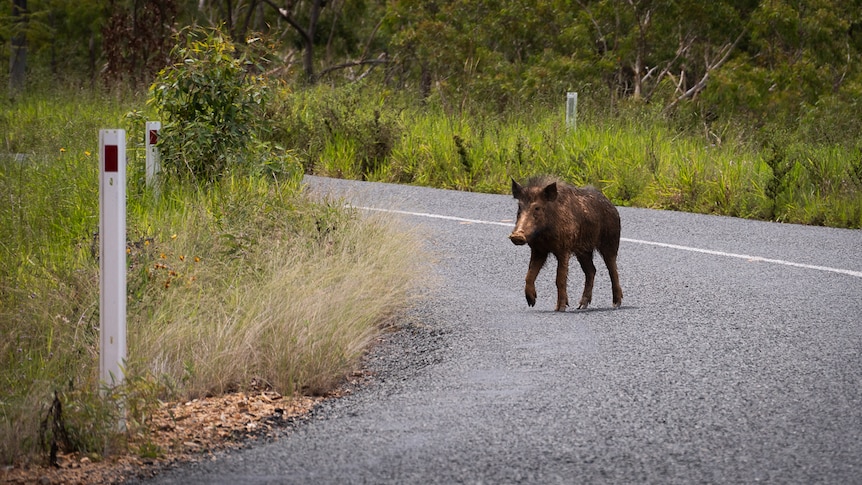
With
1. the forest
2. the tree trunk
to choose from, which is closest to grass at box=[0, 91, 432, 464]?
the forest

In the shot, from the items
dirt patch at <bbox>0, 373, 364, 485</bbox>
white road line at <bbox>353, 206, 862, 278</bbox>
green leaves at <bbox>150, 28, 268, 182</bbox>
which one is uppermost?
green leaves at <bbox>150, 28, 268, 182</bbox>

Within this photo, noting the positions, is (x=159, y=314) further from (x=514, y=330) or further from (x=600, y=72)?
(x=600, y=72)

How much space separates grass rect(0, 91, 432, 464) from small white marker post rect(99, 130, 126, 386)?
0.36 m

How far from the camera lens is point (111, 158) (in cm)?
535

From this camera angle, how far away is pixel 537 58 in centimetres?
2736

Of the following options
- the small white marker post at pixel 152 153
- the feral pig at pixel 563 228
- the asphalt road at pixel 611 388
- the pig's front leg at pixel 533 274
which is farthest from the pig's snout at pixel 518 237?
the small white marker post at pixel 152 153

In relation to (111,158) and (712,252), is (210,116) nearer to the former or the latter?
(712,252)

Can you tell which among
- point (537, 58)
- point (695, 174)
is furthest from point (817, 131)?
point (537, 58)

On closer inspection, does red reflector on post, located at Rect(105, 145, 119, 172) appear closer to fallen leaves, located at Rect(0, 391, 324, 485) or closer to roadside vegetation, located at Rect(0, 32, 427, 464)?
roadside vegetation, located at Rect(0, 32, 427, 464)

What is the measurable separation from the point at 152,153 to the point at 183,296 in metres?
4.28

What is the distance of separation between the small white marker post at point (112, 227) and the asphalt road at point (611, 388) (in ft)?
2.61

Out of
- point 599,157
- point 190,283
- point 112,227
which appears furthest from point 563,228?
point 599,157

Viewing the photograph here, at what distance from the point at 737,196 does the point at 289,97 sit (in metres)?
9.04

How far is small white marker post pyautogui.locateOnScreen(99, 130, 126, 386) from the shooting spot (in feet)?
17.5
